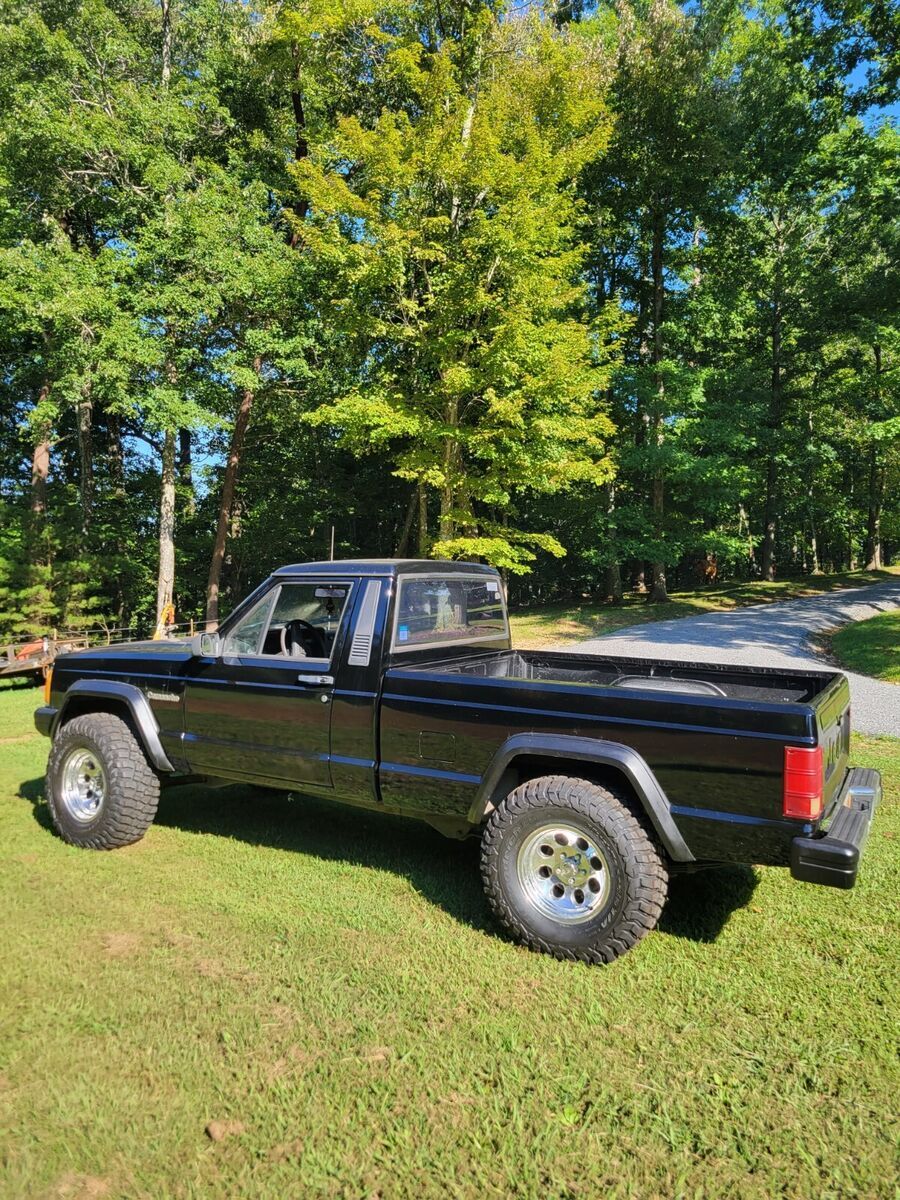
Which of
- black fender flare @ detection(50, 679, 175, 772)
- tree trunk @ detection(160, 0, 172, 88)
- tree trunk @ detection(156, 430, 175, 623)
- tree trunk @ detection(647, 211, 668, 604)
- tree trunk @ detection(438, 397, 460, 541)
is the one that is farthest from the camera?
tree trunk @ detection(647, 211, 668, 604)

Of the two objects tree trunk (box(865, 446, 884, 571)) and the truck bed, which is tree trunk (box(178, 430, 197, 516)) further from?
tree trunk (box(865, 446, 884, 571))

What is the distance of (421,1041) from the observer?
2479 mm

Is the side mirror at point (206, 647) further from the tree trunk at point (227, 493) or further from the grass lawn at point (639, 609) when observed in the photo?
the tree trunk at point (227, 493)

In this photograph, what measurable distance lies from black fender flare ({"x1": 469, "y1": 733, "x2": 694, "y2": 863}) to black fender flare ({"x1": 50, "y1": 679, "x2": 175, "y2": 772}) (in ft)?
7.13

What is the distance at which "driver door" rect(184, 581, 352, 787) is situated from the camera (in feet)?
12.3

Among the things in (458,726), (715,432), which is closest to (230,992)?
(458,726)

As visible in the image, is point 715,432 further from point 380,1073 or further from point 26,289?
point 380,1073

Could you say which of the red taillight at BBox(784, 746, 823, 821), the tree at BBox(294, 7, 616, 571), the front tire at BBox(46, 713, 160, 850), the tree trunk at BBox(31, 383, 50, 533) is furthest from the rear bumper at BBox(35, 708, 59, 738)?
the tree trunk at BBox(31, 383, 50, 533)

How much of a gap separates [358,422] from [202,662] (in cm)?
1024

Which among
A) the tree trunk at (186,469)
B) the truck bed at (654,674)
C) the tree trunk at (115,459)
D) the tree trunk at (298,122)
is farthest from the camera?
the tree trunk at (186,469)

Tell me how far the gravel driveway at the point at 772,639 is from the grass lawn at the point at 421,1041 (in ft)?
17.0

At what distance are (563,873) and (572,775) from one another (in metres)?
0.43

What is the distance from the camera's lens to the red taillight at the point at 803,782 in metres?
2.60

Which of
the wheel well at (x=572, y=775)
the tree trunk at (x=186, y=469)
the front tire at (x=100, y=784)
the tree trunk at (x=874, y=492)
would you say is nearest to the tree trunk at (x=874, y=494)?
the tree trunk at (x=874, y=492)
